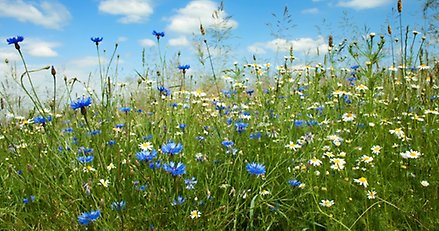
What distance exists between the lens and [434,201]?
176 centimetres

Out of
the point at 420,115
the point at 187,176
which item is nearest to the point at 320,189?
the point at 187,176

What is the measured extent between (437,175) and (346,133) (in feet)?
1.97

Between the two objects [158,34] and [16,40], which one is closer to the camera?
[16,40]

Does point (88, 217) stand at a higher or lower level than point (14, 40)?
lower

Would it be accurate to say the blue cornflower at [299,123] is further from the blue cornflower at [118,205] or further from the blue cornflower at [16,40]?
the blue cornflower at [16,40]

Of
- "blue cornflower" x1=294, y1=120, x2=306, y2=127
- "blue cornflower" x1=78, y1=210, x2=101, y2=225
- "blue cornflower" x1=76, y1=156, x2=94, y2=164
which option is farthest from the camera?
"blue cornflower" x1=294, y1=120, x2=306, y2=127

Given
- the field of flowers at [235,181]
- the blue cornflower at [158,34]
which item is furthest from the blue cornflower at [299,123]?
the blue cornflower at [158,34]

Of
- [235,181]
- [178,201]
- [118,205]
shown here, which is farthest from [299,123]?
[118,205]

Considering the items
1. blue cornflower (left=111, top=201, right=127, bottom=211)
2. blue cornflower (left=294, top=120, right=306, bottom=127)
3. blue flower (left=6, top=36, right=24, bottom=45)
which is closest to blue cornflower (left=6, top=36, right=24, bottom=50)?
blue flower (left=6, top=36, right=24, bottom=45)

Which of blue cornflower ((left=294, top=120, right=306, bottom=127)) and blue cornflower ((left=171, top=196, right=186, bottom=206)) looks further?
blue cornflower ((left=294, top=120, right=306, bottom=127))

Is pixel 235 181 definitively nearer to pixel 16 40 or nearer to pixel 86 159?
pixel 86 159

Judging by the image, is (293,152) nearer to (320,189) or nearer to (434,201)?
(320,189)

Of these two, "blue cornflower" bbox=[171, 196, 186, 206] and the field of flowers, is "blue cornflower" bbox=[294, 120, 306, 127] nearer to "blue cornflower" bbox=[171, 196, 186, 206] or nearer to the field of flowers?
the field of flowers

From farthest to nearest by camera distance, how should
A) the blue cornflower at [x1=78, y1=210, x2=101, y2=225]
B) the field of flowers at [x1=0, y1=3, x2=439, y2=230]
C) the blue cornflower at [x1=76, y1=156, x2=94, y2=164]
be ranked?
the blue cornflower at [x1=76, y1=156, x2=94, y2=164] < the field of flowers at [x1=0, y1=3, x2=439, y2=230] < the blue cornflower at [x1=78, y1=210, x2=101, y2=225]
